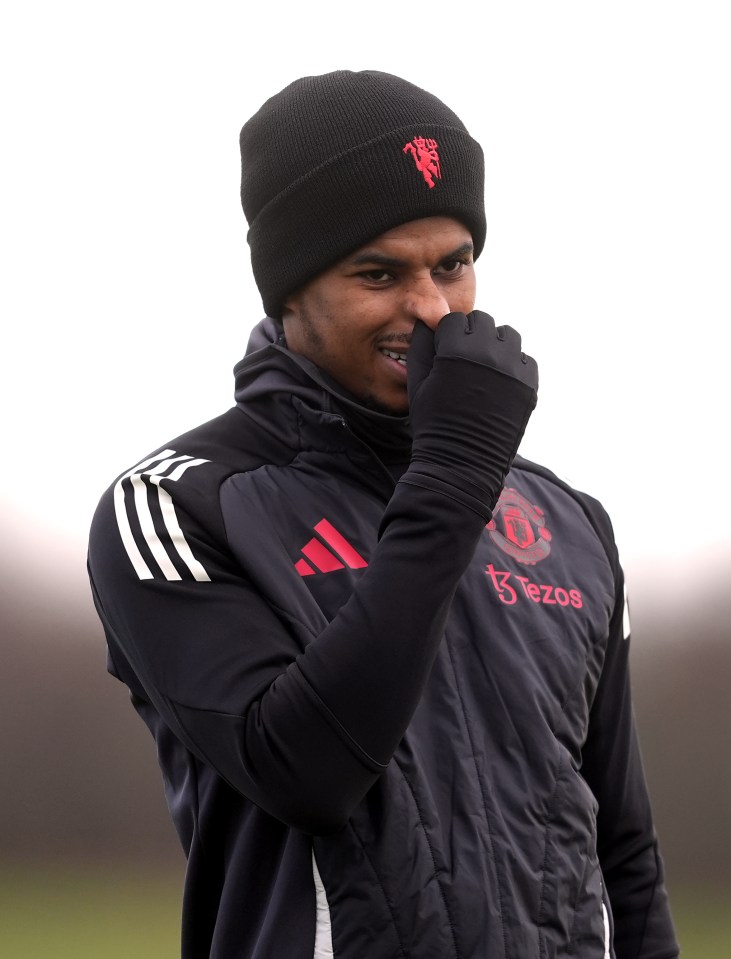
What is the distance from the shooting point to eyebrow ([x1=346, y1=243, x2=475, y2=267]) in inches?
60.3

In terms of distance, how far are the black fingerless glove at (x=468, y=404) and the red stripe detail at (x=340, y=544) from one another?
0.53 ft

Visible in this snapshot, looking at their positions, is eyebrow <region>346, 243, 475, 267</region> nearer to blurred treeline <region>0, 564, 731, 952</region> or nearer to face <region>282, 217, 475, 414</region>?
face <region>282, 217, 475, 414</region>

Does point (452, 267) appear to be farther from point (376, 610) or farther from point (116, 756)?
point (116, 756)

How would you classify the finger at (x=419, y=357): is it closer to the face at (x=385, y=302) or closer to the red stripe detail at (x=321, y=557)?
the face at (x=385, y=302)

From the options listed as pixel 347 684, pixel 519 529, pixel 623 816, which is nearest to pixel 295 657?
pixel 347 684

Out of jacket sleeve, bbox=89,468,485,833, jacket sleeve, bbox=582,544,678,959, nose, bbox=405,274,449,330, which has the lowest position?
jacket sleeve, bbox=582,544,678,959

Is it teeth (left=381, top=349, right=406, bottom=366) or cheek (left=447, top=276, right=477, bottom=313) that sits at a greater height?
cheek (left=447, top=276, right=477, bottom=313)

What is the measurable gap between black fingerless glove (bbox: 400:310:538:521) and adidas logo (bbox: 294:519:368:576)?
0.53ft

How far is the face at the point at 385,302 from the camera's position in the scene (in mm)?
1516

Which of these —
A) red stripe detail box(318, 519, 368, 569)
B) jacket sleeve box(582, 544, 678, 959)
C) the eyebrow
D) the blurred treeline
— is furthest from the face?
the blurred treeline

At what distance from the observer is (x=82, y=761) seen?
7.81 meters

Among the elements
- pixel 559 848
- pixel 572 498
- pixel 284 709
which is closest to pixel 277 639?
pixel 284 709

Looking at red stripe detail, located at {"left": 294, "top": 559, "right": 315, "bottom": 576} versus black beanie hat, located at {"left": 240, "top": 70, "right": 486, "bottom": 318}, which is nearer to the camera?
red stripe detail, located at {"left": 294, "top": 559, "right": 315, "bottom": 576}

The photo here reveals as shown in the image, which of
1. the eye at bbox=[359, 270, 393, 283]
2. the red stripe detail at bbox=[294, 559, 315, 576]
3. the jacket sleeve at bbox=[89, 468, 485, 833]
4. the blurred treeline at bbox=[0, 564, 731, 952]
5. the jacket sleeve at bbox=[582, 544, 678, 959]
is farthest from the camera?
the blurred treeline at bbox=[0, 564, 731, 952]
